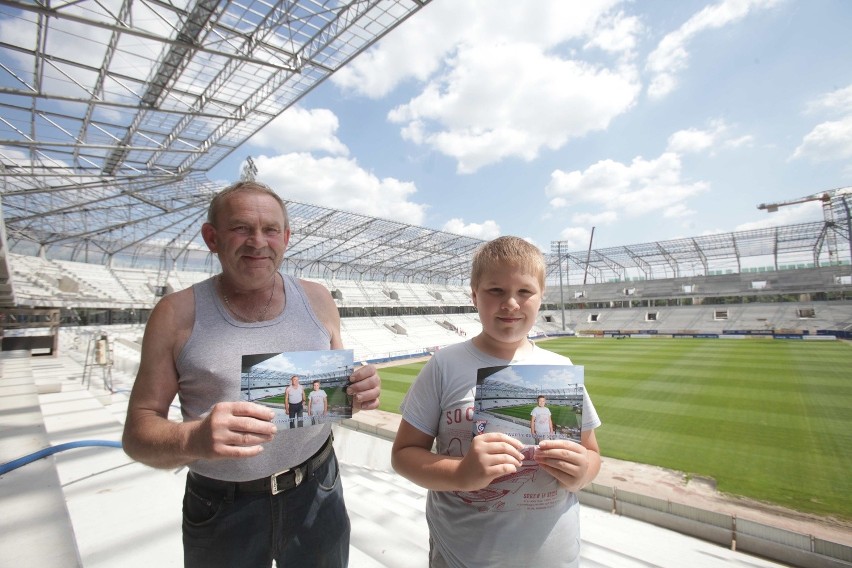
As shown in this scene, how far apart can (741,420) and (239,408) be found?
18507 mm

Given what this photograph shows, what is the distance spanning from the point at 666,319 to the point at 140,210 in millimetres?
64196

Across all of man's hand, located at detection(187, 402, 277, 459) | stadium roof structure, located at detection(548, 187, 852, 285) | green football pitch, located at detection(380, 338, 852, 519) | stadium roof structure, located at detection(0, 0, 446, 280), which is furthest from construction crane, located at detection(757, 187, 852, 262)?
man's hand, located at detection(187, 402, 277, 459)

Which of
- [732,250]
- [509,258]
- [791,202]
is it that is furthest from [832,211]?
[509,258]

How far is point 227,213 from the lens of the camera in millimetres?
1880

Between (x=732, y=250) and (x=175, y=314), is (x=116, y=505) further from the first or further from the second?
(x=732, y=250)

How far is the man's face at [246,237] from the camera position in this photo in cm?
187

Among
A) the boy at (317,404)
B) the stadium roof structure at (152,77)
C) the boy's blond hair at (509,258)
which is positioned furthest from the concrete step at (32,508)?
the stadium roof structure at (152,77)

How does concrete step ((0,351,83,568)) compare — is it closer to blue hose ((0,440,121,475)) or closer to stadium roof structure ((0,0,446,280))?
blue hose ((0,440,121,475))

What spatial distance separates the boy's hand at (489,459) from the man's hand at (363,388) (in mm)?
633

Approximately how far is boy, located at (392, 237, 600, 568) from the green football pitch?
1094cm

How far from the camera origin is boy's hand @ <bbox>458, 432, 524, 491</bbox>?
144cm

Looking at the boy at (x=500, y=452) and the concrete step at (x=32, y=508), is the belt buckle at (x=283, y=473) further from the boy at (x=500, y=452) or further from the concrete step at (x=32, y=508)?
the concrete step at (x=32, y=508)

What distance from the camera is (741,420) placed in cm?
1421

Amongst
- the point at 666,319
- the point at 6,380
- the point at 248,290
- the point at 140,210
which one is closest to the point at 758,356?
the point at 666,319
